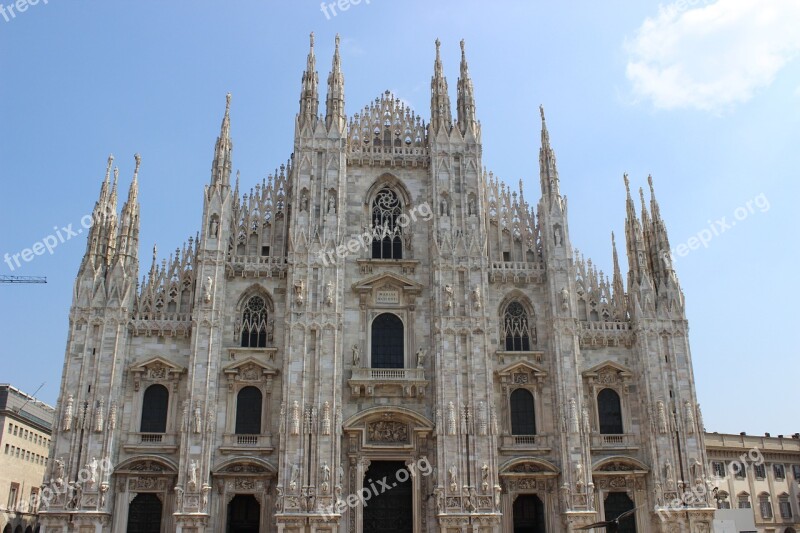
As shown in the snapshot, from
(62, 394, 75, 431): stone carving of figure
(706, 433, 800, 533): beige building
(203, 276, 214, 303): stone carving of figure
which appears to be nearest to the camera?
(62, 394, 75, 431): stone carving of figure

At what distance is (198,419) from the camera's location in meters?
30.9

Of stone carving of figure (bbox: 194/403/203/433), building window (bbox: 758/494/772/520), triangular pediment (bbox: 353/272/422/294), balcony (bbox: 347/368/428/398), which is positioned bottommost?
building window (bbox: 758/494/772/520)

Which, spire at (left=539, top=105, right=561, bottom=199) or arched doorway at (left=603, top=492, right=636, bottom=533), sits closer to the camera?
arched doorway at (left=603, top=492, right=636, bottom=533)

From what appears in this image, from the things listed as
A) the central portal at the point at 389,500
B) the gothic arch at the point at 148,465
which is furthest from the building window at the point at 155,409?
the central portal at the point at 389,500

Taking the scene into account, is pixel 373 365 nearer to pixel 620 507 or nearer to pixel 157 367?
pixel 157 367

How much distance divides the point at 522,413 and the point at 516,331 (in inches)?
146

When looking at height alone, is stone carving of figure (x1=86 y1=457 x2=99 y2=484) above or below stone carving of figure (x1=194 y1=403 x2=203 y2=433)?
below

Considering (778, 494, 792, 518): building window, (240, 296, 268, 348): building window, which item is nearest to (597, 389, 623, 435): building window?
(240, 296, 268, 348): building window

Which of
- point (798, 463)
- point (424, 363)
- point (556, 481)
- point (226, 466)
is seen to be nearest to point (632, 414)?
point (556, 481)

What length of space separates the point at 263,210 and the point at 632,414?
62.5 feet

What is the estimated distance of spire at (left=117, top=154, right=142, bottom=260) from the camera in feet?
111

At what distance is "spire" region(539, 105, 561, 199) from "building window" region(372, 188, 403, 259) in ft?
22.9

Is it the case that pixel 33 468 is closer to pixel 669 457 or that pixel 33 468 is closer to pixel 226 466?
pixel 226 466

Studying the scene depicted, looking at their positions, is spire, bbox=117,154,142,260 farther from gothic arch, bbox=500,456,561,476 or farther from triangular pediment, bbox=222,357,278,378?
gothic arch, bbox=500,456,561,476
